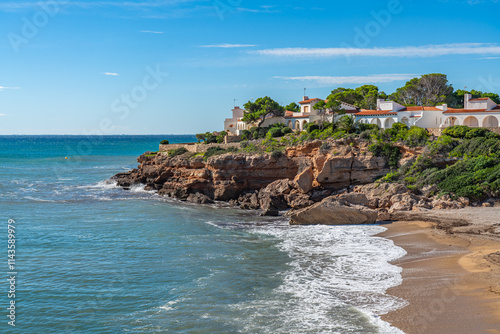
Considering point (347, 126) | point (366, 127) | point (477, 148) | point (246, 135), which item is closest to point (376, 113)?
point (366, 127)

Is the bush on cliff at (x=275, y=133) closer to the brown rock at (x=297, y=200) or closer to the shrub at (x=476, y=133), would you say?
the brown rock at (x=297, y=200)

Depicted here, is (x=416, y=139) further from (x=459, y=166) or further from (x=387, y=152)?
(x=459, y=166)

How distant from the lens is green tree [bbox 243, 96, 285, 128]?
183ft

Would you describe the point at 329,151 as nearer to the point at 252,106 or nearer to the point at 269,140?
the point at 269,140

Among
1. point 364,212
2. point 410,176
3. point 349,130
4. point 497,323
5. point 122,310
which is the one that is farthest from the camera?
point 349,130

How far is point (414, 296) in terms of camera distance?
51.2 ft

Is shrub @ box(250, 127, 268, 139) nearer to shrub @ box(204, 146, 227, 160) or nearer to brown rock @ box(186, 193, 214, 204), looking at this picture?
shrub @ box(204, 146, 227, 160)

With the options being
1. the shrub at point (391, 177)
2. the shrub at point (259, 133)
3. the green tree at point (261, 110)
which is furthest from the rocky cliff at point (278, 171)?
the green tree at point (261, 110)

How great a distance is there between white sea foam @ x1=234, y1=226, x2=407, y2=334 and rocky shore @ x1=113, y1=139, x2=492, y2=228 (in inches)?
170

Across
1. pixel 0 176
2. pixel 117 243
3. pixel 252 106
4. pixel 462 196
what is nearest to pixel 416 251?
pixel 462 196

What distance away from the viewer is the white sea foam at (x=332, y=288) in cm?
1377

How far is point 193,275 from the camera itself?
18562 mm

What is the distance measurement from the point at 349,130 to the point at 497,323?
30.2 m

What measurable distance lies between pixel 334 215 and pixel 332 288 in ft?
38.3
